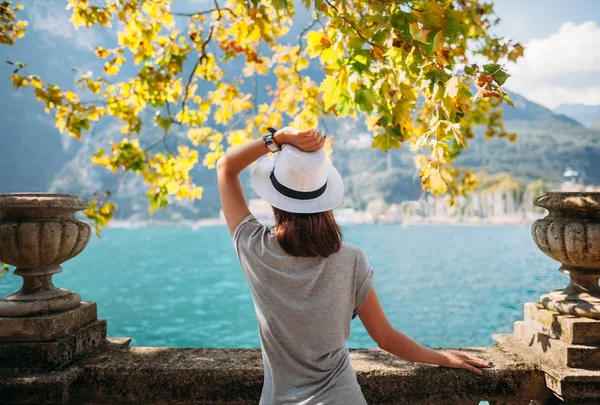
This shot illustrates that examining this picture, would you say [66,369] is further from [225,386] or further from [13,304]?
[225,386]

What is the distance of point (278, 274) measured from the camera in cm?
183

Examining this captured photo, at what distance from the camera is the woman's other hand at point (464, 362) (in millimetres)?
2470

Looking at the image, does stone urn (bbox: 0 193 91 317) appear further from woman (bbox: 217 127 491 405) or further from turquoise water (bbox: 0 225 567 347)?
turquoise water (bbox: 0 225 567 347)

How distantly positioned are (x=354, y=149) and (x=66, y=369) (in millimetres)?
192841

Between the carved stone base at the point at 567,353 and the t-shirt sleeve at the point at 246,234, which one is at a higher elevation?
the t-shirt sleeve at the point at 246,234

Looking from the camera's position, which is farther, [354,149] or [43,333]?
[354,149]

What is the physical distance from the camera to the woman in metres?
1.82

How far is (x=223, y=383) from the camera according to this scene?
102 inches

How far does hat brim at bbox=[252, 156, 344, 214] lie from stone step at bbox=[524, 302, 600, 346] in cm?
158

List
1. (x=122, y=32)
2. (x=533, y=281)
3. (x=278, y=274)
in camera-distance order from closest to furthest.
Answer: (x=278, y=274), (x=122, y=32), (x=533, y=281)

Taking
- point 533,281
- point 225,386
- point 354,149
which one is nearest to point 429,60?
point 225,386

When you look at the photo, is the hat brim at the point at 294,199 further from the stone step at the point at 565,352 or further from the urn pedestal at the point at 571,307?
the stone step at the point at 565,352

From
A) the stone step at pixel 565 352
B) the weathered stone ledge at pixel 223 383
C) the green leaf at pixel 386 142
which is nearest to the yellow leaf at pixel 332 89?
the green leaf at pixel 386 142

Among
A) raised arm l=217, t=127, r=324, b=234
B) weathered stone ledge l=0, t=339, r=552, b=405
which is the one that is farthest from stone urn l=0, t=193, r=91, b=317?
raised arm l=217, t=127, r=324, b=234
